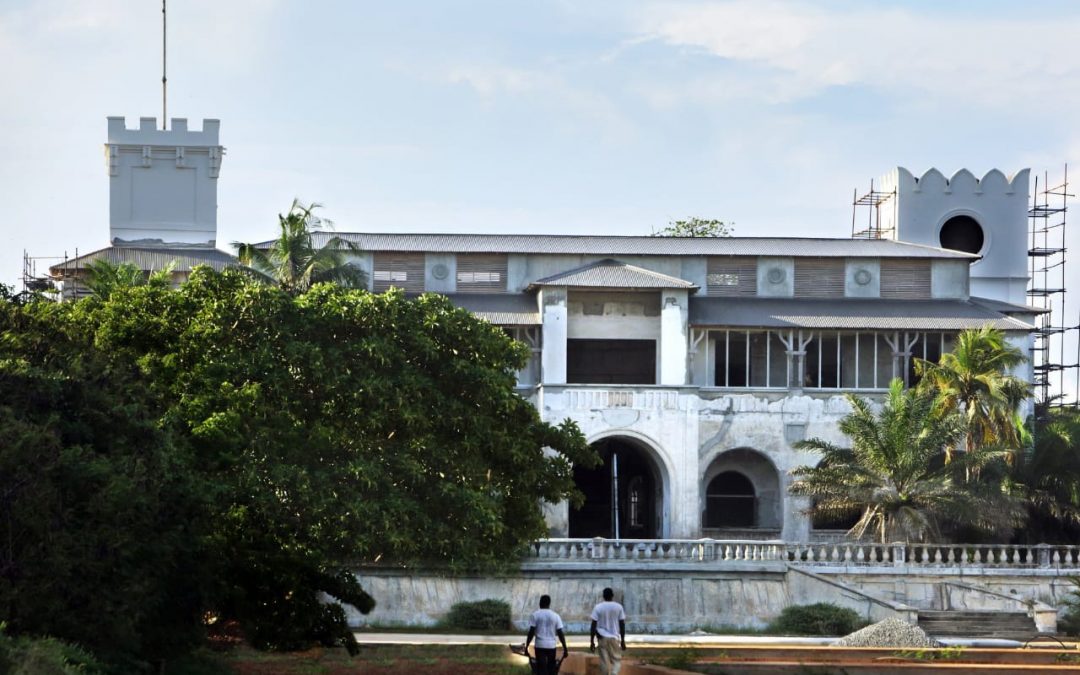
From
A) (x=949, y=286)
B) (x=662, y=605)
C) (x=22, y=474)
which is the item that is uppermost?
(x=949, y=286)

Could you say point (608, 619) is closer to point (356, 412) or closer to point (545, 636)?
point (545, 636)

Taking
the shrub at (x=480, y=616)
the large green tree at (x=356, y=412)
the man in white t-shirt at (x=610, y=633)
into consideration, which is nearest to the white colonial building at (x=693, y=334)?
the shrub at (x=480, y=616)

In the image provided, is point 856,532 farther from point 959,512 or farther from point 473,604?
point 473,604

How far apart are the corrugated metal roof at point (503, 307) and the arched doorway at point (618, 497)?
17.9 ft

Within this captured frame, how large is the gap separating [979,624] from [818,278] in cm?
1791

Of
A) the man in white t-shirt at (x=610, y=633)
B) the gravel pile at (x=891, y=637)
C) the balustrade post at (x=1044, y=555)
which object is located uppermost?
the man in white t-shirt at (x=610, y=633)

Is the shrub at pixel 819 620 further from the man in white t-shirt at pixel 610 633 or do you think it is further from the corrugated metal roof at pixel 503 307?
the man in white t-shirt at pixel 610 633

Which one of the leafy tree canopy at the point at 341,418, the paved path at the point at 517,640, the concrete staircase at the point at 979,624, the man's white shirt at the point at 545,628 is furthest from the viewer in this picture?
the concrete staircase at the point at 979,624

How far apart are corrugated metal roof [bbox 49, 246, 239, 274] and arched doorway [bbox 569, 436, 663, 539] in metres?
13.9

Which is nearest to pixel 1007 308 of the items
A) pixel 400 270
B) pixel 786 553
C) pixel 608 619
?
pixel 786 553

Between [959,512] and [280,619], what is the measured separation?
81.6 ft

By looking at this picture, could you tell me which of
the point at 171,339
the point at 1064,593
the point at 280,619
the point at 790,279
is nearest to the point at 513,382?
the point at 171,339

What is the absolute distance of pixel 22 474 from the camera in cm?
2128

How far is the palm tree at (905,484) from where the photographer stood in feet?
158
